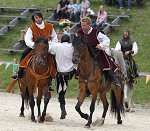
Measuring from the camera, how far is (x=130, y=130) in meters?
12.7

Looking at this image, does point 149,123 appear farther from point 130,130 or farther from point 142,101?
point 142,101

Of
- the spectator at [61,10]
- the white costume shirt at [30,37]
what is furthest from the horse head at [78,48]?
the spectator at [61,10]

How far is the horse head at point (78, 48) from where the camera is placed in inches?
482

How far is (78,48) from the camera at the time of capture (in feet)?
40.7

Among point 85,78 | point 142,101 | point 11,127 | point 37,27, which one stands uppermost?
point 37,27

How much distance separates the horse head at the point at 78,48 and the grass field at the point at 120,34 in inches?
270

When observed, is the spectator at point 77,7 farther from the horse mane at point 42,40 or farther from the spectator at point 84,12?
the horse mane at point 42,40

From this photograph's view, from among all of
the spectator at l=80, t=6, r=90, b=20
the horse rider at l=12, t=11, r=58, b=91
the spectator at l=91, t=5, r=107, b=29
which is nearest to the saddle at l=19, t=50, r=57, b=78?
the horse rider at l=12, t=11, r=58, b=91

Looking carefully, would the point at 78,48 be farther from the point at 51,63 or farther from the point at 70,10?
the point at 70,10

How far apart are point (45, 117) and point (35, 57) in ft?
5.19

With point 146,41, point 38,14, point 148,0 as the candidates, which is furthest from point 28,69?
point 148,0

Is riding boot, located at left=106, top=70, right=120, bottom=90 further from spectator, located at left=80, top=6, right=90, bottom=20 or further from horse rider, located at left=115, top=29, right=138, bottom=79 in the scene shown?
spectator, located at left=80, top=6, right=90, bottom=20

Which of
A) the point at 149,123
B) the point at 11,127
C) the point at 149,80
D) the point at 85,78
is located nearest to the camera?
the point at 11,127

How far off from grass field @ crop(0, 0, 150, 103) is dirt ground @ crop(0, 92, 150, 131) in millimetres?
1370
